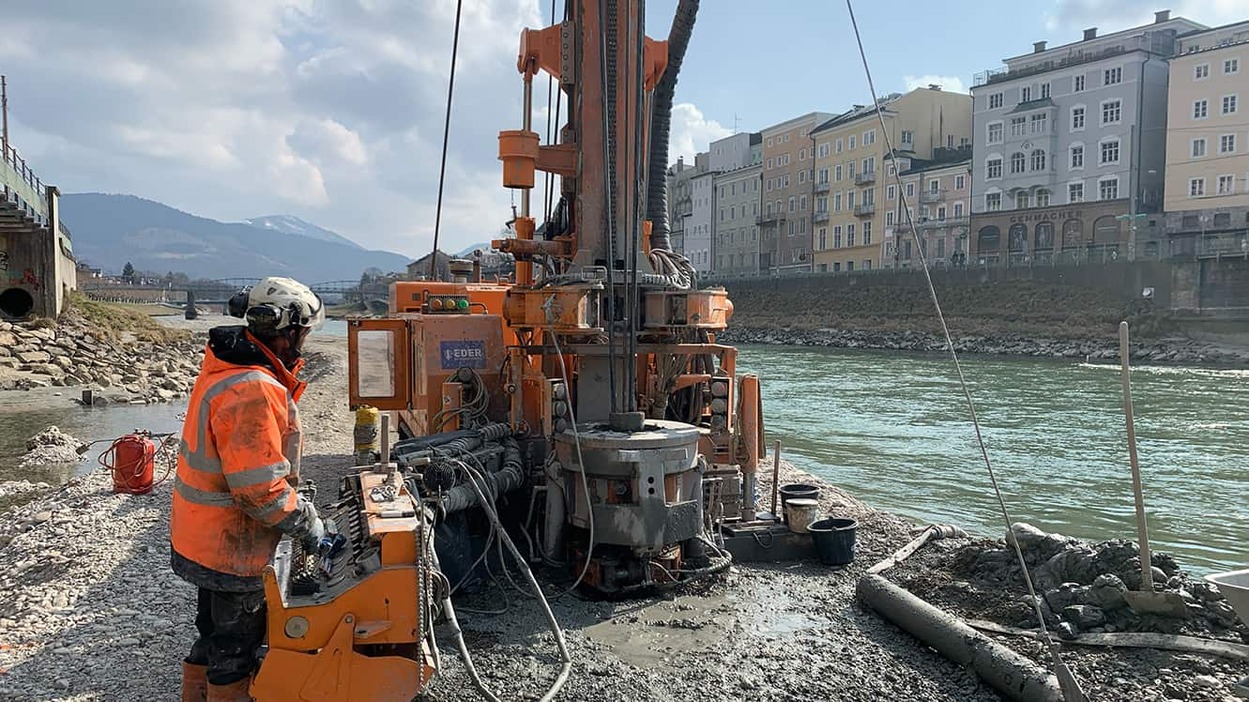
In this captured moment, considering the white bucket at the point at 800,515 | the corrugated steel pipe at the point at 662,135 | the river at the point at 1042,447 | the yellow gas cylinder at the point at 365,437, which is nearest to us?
the yellow gas cylinder at the point at 365,437

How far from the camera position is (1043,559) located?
6.27 metres

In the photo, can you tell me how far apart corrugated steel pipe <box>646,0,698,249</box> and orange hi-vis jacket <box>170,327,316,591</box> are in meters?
4.72

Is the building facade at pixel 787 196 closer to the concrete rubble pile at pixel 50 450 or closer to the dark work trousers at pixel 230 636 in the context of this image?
the concrete rubble pile at pixel 50 450

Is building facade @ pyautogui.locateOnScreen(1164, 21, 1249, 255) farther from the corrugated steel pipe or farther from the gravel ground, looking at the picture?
the gravel ground

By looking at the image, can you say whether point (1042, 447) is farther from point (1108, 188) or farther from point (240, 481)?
point (1108, 188)

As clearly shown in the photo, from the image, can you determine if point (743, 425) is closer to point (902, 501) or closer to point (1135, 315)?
point (902, 501)

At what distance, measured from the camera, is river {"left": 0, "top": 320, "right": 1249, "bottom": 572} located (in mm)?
11852

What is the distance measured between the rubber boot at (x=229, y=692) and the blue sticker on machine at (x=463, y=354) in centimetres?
384

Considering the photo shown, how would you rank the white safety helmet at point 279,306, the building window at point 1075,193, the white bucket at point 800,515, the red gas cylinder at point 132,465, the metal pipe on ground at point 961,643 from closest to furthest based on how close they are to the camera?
the white safety helmet at point 279,306, the metal pipe on ground at point 961,643, the white bucket at point 800,515, the red gas cylinder at point 132,465, the building window at point 1075,193

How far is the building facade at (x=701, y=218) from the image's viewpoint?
92562mm

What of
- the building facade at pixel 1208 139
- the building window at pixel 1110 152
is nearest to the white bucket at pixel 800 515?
the building facade at pixel 1208 139

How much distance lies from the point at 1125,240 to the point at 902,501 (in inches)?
1880

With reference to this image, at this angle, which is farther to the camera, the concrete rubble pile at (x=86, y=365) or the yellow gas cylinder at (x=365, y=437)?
the concrete rubble pile at (x=86, y=365)

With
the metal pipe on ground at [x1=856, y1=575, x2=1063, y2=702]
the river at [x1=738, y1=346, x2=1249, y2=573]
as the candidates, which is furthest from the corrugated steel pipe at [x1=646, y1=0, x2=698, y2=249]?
the river at [x1=738, y1=346, x2=1249, y2=573]
